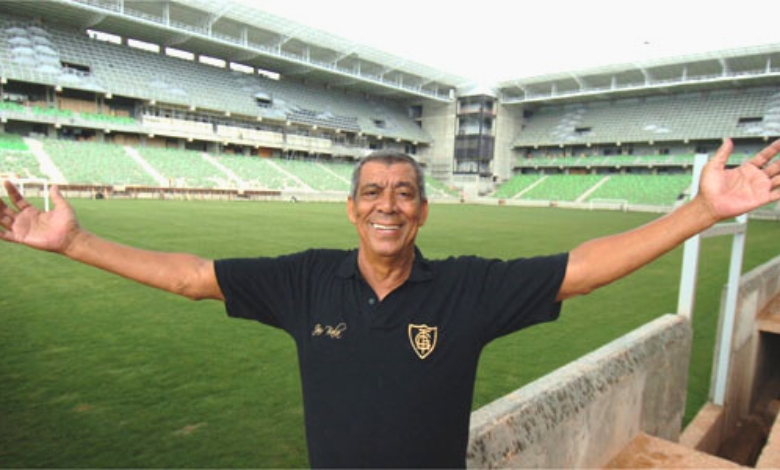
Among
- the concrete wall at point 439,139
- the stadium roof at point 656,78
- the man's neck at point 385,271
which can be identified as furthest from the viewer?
the concrete wall at point 439,139

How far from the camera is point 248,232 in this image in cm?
1583

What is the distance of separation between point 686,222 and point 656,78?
64.5 metres

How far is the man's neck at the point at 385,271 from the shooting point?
1993mm

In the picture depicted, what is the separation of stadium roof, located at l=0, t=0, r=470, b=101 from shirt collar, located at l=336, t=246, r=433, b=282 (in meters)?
46.1

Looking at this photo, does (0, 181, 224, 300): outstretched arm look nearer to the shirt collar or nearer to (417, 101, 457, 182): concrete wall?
the shirt collar

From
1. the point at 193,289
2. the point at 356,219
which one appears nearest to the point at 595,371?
the point at 356,219

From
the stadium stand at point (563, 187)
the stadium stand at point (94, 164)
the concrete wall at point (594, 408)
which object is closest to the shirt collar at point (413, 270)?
the concrete wall at point (594, 408)

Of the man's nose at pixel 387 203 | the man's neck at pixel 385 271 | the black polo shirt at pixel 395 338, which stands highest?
the man's nose at pixel 387 203

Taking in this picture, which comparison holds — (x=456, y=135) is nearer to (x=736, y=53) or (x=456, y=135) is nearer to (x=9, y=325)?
(x=736, y=53)

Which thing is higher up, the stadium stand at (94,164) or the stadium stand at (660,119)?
the stadium stand at (660,119)

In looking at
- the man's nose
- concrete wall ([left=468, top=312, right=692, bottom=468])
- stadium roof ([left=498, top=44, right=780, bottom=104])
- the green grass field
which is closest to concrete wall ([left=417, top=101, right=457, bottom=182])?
stadium roof ([left=498, top=44, right=780, bottom=104])

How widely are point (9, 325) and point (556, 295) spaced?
6.46 meters
